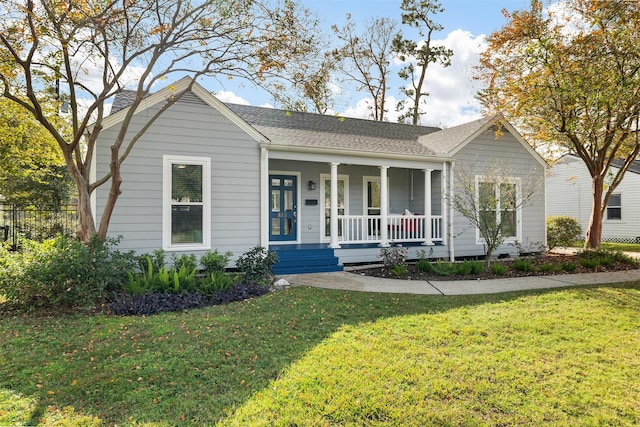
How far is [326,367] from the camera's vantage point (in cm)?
345

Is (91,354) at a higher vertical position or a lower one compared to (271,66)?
lower

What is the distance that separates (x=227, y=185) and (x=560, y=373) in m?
6.84

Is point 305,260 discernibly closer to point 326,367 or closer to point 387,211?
point 387,211

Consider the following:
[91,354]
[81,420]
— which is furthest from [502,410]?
[91,354]

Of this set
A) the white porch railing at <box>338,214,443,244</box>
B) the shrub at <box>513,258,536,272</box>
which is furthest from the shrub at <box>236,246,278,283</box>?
the shrub at <box>513,258,536,272</box>

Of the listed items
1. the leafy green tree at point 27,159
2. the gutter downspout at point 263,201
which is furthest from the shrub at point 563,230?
the leafy green tree at point 27,159

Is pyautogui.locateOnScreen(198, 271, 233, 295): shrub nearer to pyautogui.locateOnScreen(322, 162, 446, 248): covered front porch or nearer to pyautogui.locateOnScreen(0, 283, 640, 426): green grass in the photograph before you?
pyautogui.locateOnScreen(0, 283, 640, 426): green grass

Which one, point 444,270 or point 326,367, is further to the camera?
point 444,270

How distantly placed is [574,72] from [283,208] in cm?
810

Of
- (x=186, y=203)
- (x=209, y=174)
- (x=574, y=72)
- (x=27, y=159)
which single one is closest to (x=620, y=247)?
(x=574, y=72)

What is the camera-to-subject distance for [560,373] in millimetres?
3396

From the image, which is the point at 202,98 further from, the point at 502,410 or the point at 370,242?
the point at 502,410

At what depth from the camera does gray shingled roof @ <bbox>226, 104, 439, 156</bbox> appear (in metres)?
9.61

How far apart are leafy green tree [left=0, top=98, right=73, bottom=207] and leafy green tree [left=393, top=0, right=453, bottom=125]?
17.6 m
